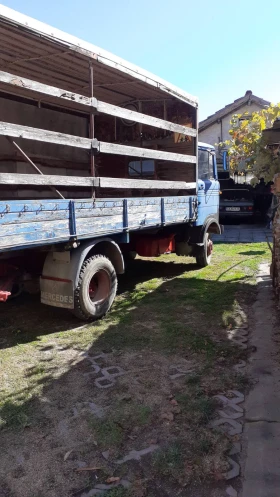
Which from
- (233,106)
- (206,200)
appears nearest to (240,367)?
(206,200)

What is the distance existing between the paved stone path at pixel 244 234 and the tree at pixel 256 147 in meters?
5.80

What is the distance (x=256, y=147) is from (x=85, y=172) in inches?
152

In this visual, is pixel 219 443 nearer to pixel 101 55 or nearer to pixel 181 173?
pixel 101 55

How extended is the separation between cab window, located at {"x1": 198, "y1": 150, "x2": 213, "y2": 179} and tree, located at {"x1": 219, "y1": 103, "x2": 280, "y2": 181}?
66 cm

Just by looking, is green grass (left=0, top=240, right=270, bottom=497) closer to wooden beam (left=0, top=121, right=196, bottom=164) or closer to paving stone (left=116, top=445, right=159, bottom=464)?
paving stone (left=116, top=445, right=159, bottom=464)

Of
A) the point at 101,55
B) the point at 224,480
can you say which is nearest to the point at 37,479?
the point at 224,480

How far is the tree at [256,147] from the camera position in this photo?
580 centimetres

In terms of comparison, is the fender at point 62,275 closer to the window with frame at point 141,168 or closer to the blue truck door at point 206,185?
the blue truck door at point 206,185

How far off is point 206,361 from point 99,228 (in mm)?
2041

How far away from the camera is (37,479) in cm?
243

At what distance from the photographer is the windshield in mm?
18016

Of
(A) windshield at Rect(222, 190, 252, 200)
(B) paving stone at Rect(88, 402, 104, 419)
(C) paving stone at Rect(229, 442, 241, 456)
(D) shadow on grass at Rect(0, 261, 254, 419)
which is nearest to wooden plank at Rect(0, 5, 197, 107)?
(D) shadow on grass at Rect(0, 261, 254, 419)

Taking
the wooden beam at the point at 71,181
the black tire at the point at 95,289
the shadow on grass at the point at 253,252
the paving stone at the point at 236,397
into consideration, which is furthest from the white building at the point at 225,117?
the paving stone at the point at 236,397

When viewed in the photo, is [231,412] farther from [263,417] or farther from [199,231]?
[199,231]
